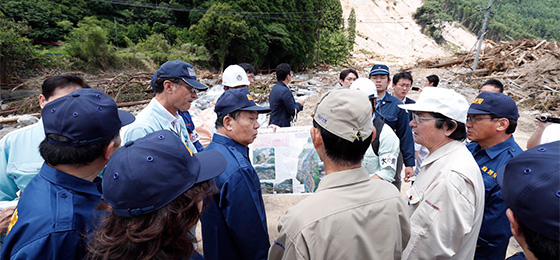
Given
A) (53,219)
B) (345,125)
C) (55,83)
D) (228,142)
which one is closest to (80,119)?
(53,219)

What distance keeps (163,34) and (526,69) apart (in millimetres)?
27798

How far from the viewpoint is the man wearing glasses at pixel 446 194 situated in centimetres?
173

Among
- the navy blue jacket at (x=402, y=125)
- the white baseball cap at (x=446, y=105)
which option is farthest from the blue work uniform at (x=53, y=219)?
the navy blue jacket at (x=402, y=125)

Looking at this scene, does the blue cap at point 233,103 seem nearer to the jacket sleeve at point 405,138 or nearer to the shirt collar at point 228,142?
the shirt collar at point 228,142

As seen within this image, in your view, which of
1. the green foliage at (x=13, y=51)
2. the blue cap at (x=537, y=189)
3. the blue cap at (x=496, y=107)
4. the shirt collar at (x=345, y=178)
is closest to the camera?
the blue cap at (x=537, y=189)

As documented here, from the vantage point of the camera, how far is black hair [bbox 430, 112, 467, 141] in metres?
2.02

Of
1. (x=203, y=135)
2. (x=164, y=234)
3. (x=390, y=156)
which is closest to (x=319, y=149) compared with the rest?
(x=164, y=234)

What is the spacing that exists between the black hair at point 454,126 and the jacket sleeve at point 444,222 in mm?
465

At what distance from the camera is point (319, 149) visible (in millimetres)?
1544

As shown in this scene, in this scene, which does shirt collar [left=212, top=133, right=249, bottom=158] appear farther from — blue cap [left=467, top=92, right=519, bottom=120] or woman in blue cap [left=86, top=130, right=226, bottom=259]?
blue cap [left=467, top=92, right=519, bottom=120]

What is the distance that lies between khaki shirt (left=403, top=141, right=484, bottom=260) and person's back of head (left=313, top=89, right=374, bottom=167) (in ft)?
2.54

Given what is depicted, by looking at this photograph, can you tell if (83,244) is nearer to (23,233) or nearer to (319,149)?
(23,233)

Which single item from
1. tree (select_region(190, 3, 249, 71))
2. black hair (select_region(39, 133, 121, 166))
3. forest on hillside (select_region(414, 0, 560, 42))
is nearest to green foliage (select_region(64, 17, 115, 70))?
tree (select_region(190, 3, 249, 71))

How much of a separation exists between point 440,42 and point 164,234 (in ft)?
264
